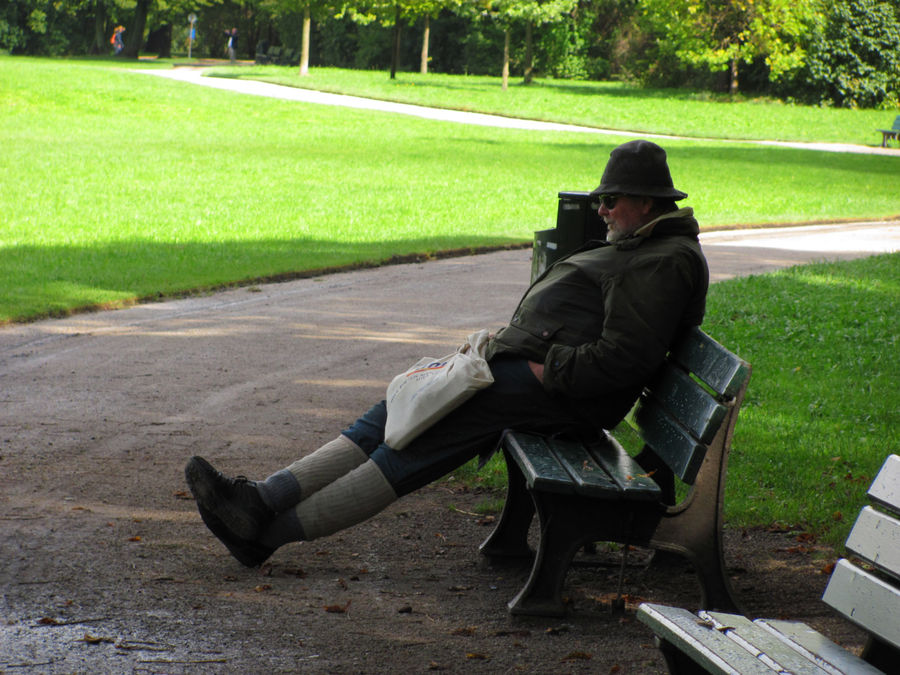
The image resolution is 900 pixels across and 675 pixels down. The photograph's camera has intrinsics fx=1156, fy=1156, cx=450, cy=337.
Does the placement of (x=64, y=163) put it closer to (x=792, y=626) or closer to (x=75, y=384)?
(x=75, y=384)

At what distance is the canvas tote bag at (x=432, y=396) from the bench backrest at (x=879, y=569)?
1614mm

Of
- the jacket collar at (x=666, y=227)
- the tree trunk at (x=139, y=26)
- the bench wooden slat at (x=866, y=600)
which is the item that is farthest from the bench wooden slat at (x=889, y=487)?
the tree trunk at (x=139, y=26)

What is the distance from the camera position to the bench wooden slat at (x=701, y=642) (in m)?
2.45

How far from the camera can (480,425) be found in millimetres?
4160

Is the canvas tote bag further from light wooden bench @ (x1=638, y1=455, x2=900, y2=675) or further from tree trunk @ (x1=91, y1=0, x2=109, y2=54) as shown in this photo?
tree trunk @ (x1=91, y1=0, x2=109, y2=54)

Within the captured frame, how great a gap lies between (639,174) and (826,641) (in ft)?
6.57

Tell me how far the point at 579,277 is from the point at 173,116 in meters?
30.3

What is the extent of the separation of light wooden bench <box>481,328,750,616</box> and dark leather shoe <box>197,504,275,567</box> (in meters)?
0.96

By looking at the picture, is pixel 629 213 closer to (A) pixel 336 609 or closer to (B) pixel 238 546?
(A) pixel 336 609

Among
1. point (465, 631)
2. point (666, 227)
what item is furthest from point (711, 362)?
point (465, 631)

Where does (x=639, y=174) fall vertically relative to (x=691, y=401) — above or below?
above

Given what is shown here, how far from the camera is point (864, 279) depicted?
37.7 feet

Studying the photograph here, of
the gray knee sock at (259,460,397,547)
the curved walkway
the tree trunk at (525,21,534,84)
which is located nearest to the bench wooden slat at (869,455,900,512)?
the gray knee sock at (259,460,397,547)

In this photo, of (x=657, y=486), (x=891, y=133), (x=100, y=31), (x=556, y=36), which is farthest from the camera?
(x=100, y=31)
